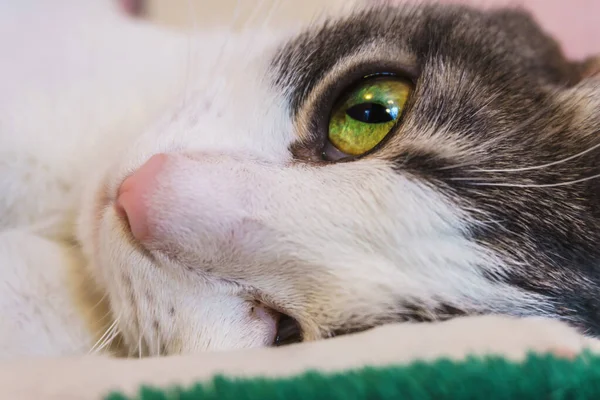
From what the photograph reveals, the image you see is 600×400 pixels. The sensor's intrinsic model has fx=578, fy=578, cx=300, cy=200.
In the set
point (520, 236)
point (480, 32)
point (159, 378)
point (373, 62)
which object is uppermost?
point (480, 32)

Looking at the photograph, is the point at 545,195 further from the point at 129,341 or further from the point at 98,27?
the point at 98,27

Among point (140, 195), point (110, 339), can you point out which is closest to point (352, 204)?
point (140, 195)

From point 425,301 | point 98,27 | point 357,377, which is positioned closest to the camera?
point 357,377

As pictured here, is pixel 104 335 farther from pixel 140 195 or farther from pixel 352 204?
pixel 352 204

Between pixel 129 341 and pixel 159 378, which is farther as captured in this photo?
pixel 129 341

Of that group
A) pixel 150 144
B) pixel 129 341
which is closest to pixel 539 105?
pixel 150 144

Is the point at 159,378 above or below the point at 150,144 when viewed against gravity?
below

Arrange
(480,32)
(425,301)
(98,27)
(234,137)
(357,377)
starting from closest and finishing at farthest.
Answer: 1. (357,377)
2. (425,301)
3. (234,137)
4. (480,32)
5. (98,27)
